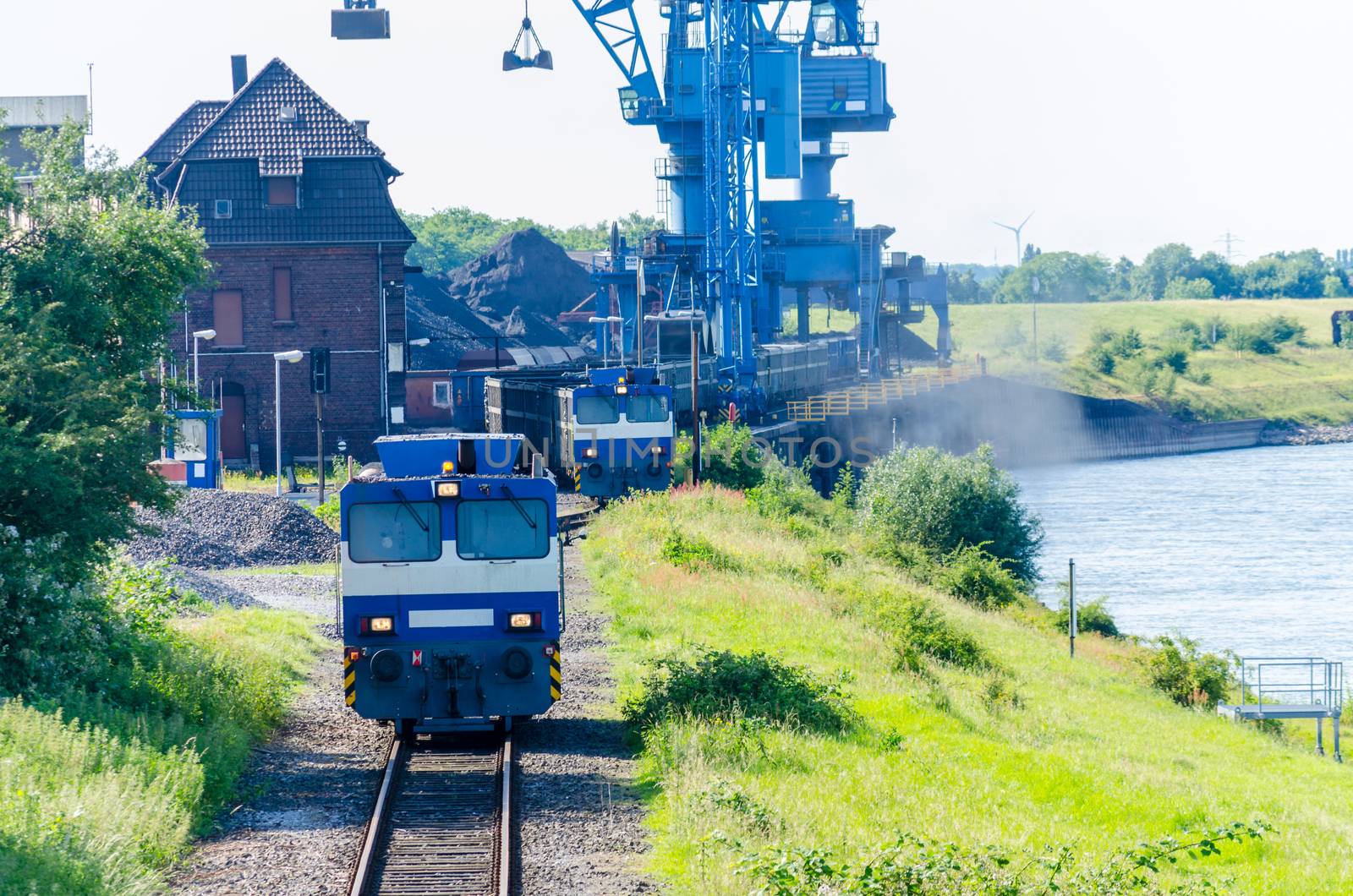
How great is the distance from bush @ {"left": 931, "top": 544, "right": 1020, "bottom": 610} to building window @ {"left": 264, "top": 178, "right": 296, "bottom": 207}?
26847 mm

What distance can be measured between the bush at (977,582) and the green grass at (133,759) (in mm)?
21143

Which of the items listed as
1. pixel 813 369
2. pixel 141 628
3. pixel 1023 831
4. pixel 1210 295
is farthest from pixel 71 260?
pixel 1210 295

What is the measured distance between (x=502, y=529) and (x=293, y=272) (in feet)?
134

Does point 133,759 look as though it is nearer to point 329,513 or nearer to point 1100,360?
point 329,513

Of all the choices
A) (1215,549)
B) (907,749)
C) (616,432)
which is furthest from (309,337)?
(907,749)

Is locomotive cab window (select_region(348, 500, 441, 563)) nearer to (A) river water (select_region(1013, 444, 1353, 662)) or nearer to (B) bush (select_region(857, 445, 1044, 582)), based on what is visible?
(A) river water (select_region(1013, 444, 1353, 662))

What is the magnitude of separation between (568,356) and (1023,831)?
68.7m

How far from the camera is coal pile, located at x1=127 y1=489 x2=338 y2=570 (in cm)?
2927

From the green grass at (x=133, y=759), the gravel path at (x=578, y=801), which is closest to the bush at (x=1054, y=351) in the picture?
the gravel path at (x=578, y=801)

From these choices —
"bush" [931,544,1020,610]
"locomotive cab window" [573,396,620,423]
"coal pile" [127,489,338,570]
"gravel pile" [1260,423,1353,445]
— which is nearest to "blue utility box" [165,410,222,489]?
"coal pile" [127,489,338,570]

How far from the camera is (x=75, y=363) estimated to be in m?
14.8

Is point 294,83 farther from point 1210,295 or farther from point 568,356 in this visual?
point 1210,295

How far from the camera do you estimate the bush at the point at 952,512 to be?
41156 mm

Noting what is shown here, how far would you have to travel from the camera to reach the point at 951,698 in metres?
19.0
